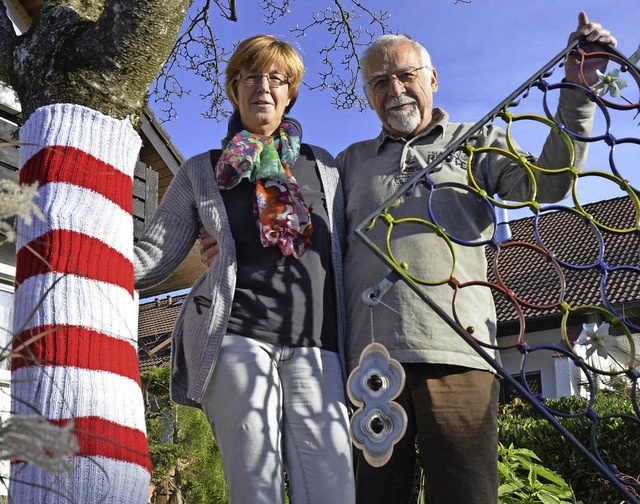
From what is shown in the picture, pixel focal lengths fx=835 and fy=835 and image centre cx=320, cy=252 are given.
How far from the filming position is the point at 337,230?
252cm

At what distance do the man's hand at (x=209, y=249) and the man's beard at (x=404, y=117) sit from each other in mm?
699

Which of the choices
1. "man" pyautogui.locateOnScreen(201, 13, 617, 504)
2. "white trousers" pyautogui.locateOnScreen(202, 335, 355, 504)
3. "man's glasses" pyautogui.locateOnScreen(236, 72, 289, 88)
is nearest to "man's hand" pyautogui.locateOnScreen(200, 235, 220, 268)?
"man" pyautogui.locateOnScreen(201, 13, 617, 504)

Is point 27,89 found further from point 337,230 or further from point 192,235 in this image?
point 337,230

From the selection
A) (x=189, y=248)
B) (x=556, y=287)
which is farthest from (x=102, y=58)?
(x=556, y=287)

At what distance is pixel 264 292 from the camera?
229 centimetres

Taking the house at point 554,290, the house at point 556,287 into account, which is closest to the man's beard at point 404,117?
the house at point 554,290

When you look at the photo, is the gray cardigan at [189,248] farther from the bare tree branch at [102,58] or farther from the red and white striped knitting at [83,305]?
the bare tree branch at [102,58]

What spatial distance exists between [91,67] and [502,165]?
1310 millimetres

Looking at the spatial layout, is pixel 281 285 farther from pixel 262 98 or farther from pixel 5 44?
pixel 5 44

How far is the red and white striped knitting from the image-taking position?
1985mm

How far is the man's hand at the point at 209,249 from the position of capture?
242 centimetres

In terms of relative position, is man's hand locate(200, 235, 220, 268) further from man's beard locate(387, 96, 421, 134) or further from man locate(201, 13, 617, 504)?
man's beard locate(387, 96, 421, 134)

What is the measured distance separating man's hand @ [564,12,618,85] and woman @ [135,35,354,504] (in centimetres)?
77

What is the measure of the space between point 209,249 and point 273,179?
280 millimetres
